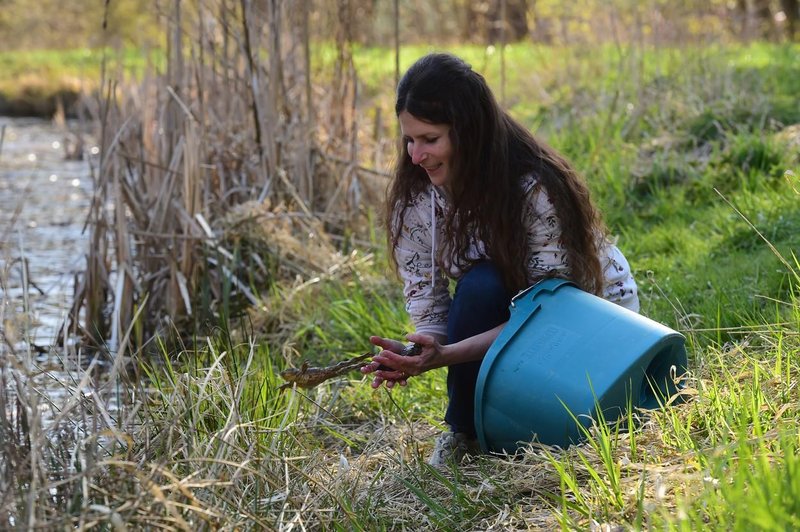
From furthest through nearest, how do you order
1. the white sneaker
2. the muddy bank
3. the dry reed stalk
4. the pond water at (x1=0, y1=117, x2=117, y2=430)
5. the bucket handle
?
the muddy bank → the dry reed stalk → the white sneaker → the bucket handle → the pond water at (x1=0, y1=117, x2=117, y2=430)

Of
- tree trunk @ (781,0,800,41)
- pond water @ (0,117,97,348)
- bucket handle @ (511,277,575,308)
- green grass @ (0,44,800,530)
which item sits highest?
tree trunk @ (781,0,800,41)

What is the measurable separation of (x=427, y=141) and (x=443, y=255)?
0.34m

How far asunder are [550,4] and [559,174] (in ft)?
39.6

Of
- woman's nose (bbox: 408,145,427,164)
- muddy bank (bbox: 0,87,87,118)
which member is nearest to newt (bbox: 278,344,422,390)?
woman's nose (bbox: 408,145,427,164)

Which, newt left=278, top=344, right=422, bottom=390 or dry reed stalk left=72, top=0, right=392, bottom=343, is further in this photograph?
dry reed stalk left=72, top=0, right=392, bottom=343

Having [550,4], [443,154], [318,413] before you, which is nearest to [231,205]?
[318,413]

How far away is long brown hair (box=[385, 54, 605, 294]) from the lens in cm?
261

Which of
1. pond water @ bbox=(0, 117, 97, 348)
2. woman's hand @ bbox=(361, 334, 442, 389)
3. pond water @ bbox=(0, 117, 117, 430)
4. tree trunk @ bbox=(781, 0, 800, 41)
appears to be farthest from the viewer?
tree trunk @ bbox=(781, 0, 800, 41)

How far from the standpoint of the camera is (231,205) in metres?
5.26

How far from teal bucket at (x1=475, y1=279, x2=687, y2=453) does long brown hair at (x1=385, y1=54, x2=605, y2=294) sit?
0.36 feet

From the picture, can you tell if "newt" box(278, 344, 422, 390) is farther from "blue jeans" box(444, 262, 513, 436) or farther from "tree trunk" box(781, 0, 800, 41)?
"tree trunk" box(781, 0, 800, 41)

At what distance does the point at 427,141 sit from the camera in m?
2.65

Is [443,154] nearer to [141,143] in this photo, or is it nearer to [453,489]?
[453,489]

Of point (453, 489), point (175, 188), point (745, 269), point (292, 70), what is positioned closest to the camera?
point (453, 489)
